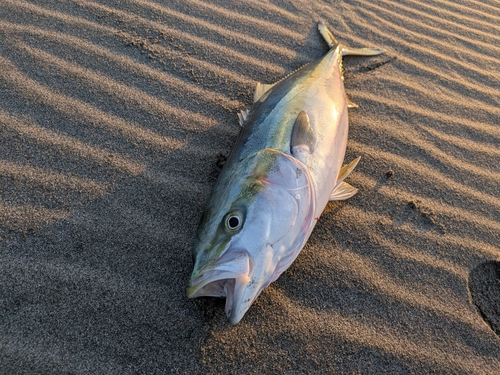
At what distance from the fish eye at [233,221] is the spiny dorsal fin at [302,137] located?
0.58 metres

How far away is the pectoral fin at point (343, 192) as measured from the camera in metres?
2.41

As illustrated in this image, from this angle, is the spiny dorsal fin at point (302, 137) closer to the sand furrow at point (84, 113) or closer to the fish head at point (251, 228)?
the fish head at point (251, 228)

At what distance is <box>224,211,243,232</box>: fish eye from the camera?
5.90 ft

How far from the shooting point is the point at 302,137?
224cm

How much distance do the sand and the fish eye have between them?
481 mm

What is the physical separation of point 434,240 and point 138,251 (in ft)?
6.21

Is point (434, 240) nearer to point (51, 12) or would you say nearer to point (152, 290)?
point (152, 290)

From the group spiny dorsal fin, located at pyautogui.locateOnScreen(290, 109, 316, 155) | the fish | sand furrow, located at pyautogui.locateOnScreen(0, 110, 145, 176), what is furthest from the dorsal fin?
sand furrow, located at pyautogui.locateOnScreen(0, 110, 145, 176)

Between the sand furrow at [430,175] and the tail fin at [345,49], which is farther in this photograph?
the tail fin at [345,49]

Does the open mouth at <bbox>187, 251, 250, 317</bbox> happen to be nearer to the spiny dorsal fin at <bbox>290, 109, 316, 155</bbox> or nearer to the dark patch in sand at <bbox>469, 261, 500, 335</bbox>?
the spiny dorsal fin at <bbox>290, 109, 316, 155</bbox>

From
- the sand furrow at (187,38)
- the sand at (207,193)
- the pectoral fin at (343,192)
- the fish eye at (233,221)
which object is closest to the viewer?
the fish eye at (233,221)

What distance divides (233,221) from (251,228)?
0.31 feet

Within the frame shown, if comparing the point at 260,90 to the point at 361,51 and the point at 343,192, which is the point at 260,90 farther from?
the point at 361,51

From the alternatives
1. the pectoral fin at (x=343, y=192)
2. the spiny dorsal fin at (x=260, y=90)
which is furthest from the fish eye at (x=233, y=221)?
the spiny dorsal fin at (x=260, y=90)
